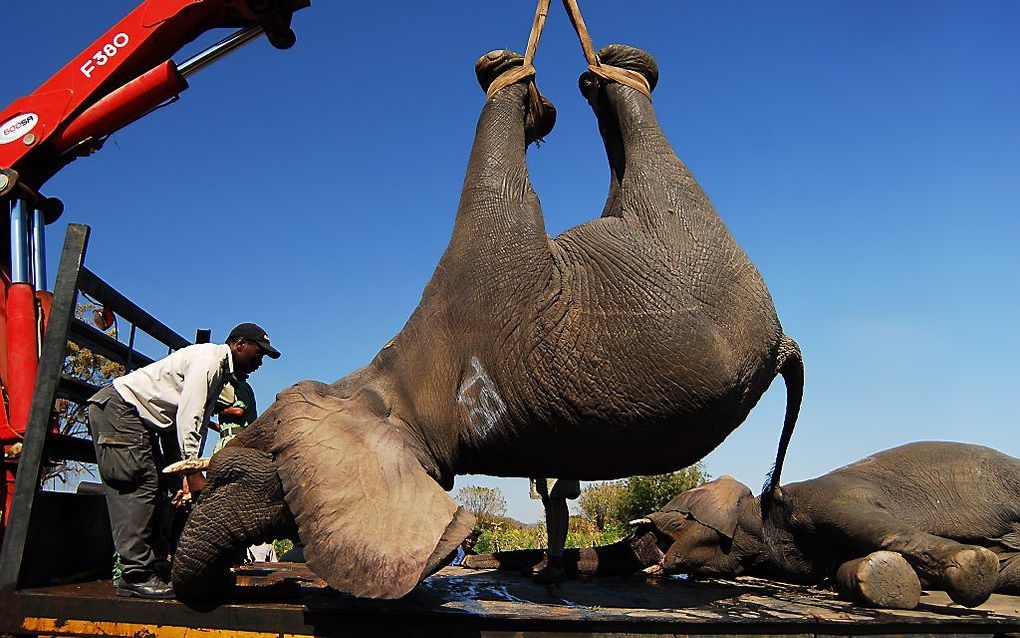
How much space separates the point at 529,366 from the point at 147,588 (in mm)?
1772

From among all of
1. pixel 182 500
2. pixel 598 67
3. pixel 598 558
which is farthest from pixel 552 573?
pixel 598 67

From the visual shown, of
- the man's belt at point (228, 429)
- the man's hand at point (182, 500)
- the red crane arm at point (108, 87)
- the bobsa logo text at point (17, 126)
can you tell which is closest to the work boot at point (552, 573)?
the man's hand at point (182, 500)

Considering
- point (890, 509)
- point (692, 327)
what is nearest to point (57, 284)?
point (692, 327)

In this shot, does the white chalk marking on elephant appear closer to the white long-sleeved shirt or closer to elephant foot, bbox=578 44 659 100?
the white long-sleeved shirt

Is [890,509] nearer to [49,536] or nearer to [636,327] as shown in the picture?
[636,327]

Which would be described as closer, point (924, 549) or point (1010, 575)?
point (924, 549)

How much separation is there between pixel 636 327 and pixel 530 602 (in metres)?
1.37

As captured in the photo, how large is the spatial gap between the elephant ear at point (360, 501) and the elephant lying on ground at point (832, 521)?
8.85 feet

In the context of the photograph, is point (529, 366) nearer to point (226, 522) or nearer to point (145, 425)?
point (226, 522)

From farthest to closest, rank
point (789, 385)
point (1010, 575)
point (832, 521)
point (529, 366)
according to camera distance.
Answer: point (1010, 575) < point (832, 521) < point (789, 385) < point (529, 366)

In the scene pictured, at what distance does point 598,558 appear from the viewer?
545 centimetres

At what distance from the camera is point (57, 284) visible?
3.30 metres

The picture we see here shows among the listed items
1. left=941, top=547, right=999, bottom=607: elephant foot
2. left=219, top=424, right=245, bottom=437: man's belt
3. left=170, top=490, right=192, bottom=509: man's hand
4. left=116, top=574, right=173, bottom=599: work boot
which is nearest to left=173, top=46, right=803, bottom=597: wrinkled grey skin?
left=116, top=574, right=173, bottom=599: work boot

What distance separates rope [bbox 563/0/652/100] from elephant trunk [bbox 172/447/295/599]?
2237 mm
